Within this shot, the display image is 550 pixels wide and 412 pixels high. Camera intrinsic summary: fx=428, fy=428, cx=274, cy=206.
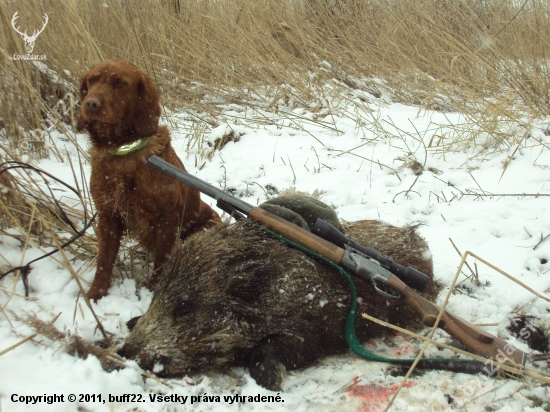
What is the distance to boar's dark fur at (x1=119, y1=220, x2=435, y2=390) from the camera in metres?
2.30

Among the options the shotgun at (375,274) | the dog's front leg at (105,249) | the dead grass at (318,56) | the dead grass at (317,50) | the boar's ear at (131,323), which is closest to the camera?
the shotgun at (375,274)

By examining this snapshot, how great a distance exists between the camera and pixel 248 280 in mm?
2434

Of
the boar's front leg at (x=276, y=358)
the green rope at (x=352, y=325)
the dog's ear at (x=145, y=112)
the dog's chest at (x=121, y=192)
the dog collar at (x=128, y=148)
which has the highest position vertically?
the dog's ear at (x=145, y=112)

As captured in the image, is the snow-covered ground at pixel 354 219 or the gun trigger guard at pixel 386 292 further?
the gun trigger guard at pixel 386 292

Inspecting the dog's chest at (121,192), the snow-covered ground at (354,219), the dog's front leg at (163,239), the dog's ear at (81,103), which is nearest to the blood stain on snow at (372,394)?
the snow-covered ground at (354,219)

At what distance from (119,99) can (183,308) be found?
1.26 m

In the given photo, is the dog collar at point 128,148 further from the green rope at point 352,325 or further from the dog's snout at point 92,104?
the green rope at point 352,325

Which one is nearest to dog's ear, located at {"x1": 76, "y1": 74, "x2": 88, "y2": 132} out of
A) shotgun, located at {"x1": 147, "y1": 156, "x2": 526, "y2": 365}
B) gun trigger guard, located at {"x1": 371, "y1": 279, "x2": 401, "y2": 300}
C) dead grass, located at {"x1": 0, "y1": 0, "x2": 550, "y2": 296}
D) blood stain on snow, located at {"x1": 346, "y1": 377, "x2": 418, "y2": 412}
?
shotgun, located at {"x1": 147, "y1": 156, "x2": 526, "y2": 365}

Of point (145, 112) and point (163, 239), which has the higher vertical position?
point (145, 112)

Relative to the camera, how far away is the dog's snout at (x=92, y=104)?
7.71ft

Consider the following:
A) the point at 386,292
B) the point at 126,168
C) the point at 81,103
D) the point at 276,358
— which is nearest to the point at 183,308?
the point at 276,358

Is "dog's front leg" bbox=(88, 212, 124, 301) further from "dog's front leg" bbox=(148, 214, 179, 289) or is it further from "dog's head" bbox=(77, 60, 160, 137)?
"dog's head" bbox=(77, 60, 160, 137)

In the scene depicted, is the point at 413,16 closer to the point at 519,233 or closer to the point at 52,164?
the point at 519,233

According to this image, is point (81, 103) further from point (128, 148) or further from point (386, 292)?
point (386, 292)
